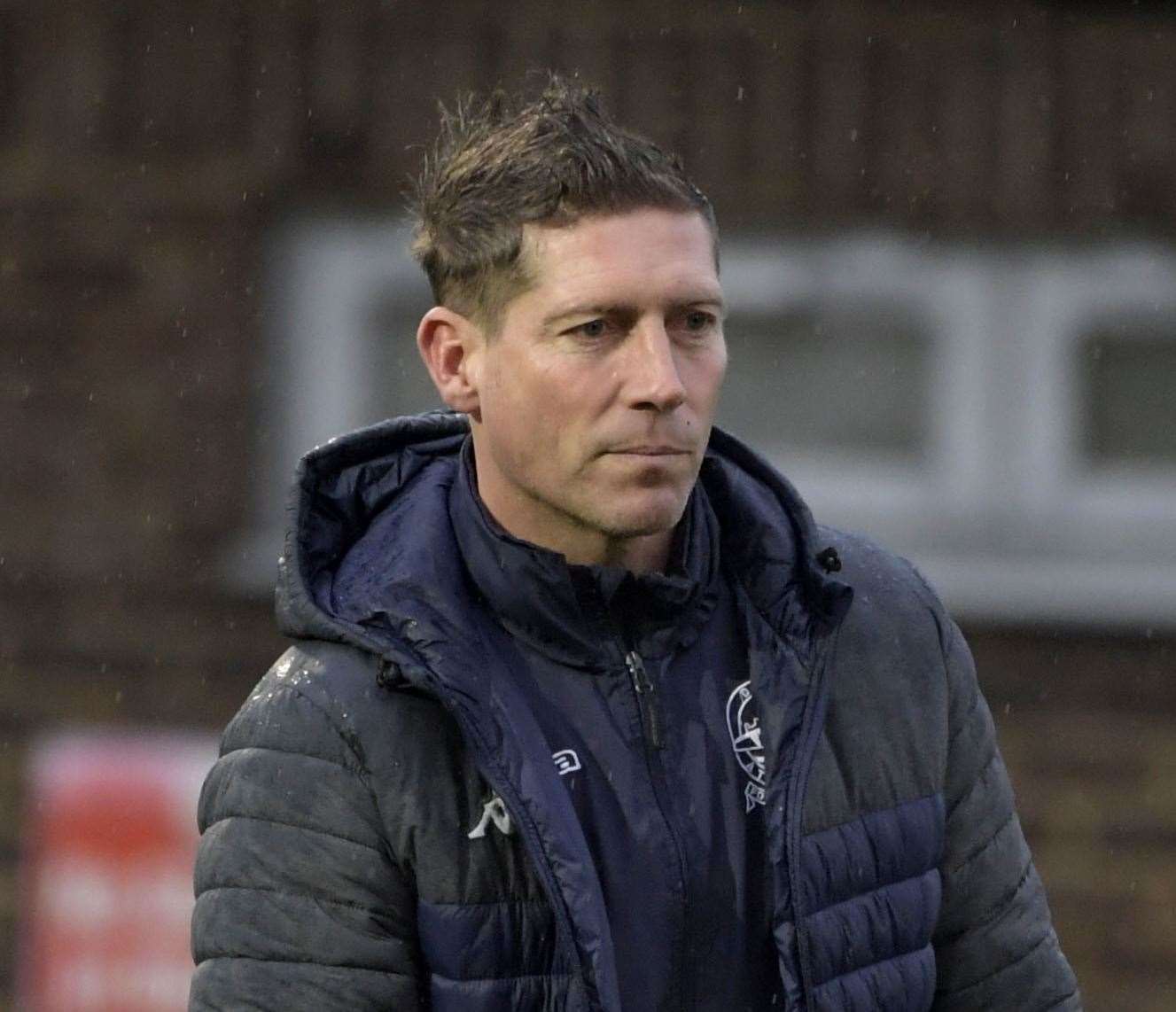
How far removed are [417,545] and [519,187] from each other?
17.3 inches

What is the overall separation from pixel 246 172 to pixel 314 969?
338cm

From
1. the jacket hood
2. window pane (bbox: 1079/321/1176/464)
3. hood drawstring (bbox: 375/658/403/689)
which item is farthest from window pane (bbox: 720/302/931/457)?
hood drawstring (bbox: 375/658/403/689)

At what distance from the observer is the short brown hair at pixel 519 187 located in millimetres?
2824

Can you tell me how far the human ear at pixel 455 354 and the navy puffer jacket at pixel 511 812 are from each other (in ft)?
0.47

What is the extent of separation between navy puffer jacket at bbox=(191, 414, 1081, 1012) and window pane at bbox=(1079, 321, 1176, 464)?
3.09m

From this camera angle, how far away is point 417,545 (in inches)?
115

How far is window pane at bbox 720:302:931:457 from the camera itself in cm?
599

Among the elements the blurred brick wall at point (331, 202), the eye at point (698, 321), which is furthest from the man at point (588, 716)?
the blurred brick wall at point (331, 202)

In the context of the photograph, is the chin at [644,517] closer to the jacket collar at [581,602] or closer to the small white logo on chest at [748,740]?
the jacket collar at [581,602]

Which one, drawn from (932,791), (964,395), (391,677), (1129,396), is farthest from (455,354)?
(1129,396)

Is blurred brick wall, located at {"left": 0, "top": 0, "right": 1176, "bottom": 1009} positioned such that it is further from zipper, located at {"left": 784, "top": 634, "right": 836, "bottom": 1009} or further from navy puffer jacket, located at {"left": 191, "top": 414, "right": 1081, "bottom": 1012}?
zipper, located at {"left": 784, "top": 634, "right": 836, "bottom": 1009}

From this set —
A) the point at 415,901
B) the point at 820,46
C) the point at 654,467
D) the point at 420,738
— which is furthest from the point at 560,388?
the point at 820,46

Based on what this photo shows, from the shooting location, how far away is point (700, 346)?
2.82 m

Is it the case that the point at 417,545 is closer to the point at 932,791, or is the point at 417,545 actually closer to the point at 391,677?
the point at 391,677
